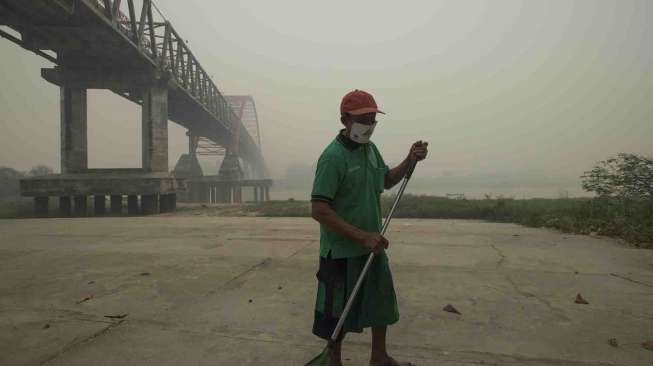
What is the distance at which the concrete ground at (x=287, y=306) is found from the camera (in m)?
2.17

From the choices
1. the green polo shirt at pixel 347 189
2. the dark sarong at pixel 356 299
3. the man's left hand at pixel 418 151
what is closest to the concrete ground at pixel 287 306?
the dark sarong at pixel 356 299

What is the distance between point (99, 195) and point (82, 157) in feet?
7.97

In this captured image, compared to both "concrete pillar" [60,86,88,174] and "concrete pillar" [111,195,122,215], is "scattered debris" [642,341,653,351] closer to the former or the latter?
"concrete pillar" [111,195,122,215]

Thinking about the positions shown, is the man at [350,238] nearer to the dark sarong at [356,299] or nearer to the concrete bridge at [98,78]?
the dark sarong at [356,299]

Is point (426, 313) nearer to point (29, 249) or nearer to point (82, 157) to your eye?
point (29, 249)

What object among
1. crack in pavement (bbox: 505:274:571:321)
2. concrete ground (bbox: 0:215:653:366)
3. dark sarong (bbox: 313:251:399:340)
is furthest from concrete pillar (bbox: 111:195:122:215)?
dark sarong (bbox: 313:251:399:340)

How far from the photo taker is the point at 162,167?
1767cm

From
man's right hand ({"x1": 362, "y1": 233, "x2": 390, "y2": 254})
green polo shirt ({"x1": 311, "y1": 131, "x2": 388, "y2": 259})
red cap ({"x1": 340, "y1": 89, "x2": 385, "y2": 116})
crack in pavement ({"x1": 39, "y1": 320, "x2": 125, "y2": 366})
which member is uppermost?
red cap ({"x1": 340, "y1": 89, "x2": 385, "y2": 116})

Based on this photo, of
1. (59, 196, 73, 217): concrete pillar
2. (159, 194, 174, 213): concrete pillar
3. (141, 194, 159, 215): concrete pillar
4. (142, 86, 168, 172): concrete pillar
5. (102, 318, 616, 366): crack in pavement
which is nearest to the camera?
(102, 318, 616, 366): crack in pavement

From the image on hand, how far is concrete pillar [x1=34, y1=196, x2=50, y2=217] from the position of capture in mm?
15352

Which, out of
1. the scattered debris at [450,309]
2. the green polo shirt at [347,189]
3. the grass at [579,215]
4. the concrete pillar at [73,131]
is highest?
the concrete pillar at [73,131]

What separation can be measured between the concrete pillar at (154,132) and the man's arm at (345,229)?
17108 mm

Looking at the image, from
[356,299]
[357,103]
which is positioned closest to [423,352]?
[356,299]

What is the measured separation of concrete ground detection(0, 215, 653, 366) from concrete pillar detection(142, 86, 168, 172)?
12456 mm
